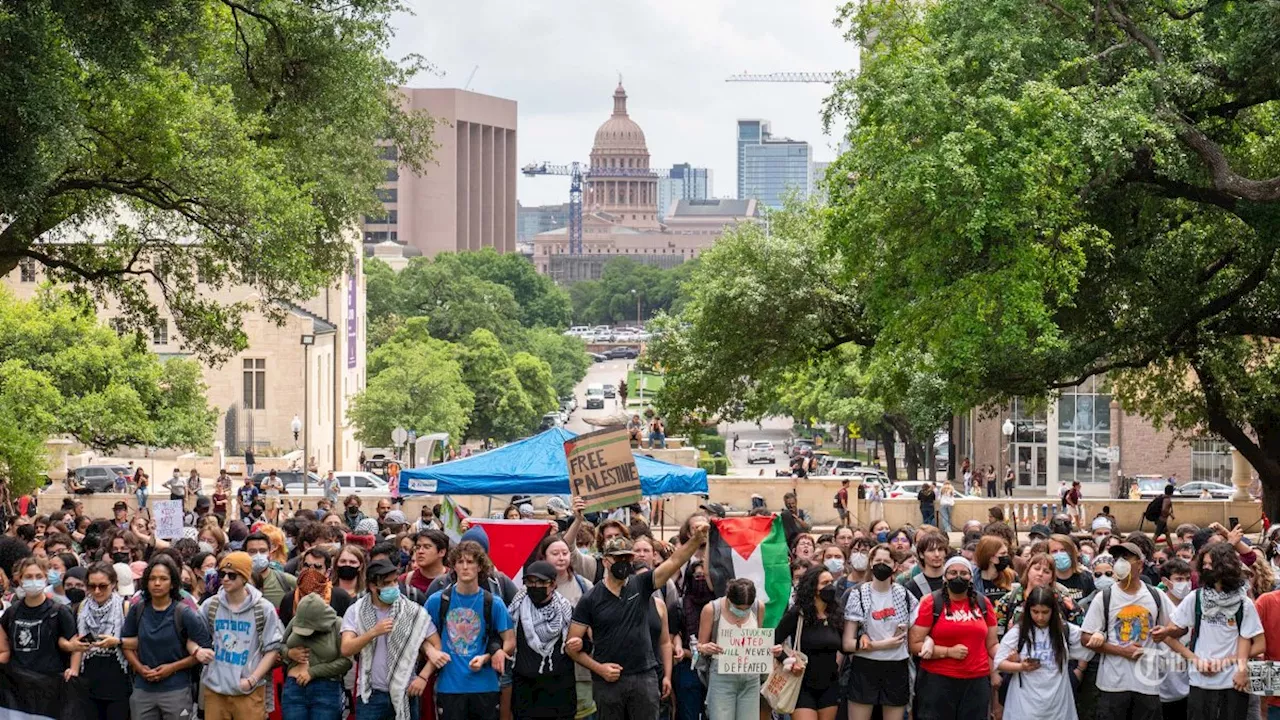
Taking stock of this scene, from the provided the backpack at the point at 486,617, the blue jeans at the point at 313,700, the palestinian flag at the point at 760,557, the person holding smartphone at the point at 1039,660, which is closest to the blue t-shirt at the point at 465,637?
the backpack at the point at 486,617

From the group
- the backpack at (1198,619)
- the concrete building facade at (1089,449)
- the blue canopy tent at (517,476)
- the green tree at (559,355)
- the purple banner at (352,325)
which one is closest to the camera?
the backpack at (1198,619)

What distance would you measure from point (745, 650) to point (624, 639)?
83 cm

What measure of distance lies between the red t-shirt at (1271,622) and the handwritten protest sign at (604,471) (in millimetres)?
5537

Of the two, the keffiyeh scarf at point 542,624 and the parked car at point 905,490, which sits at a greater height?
the keffiyeh scarf at point 542,624

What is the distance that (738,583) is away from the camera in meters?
12.6

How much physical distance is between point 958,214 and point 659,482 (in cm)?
526

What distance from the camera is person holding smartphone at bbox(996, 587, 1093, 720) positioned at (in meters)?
12.8

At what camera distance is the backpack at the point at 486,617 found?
1231 centimetres

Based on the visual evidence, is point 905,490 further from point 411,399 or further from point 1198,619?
point 411,399

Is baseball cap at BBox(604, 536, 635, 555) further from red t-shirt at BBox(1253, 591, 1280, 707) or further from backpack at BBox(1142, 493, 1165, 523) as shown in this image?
backpack at BBox(1142, 493, 1165, 523)

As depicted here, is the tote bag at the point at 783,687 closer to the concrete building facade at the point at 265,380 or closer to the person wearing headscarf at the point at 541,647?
the person wearing headscarf at the point at 541,647

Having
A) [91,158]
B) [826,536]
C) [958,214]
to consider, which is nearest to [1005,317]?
[958,214]

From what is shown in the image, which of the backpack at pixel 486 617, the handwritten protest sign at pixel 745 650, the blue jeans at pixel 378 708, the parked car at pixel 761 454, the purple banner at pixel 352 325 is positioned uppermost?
the purple banner at pixel 352 325

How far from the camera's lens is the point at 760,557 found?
13.3 meters
